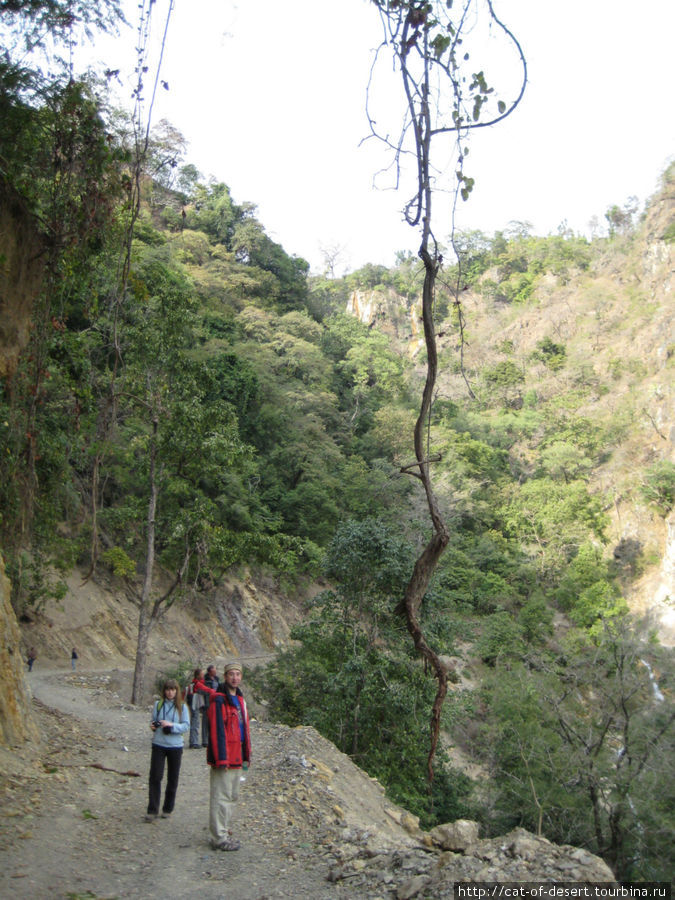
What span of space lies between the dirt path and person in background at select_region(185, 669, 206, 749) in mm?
720

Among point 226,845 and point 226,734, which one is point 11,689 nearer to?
point 226,845

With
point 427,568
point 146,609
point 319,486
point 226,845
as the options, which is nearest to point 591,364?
point 319,486

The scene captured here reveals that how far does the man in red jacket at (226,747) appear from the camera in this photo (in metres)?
4.39

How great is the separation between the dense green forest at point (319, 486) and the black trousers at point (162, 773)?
7.13 feet

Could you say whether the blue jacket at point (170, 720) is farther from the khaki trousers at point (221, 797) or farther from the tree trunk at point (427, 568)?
the tree trunk at point (427, 568)

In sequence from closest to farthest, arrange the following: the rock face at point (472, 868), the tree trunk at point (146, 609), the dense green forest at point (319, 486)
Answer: the rock face at point (472, 868) < the dense green forest at point (319, 486) < the tree trunk at point (146, 609)

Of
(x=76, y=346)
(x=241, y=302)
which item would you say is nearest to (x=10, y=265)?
(x=76, y=346)

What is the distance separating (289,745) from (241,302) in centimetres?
3476

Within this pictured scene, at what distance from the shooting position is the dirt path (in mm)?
3996

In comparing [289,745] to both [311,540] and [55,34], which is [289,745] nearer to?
[55,34]

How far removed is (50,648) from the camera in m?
16.0

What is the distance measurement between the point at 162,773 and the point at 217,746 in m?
1.00

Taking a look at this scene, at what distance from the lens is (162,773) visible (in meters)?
5.08

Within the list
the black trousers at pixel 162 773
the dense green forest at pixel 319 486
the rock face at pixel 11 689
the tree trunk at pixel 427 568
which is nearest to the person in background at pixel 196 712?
the rock face at pixel 11 689
